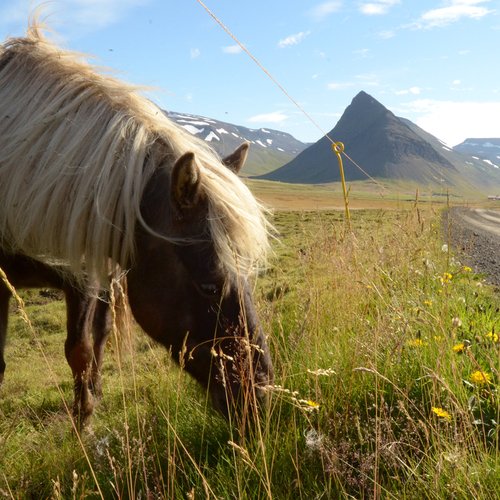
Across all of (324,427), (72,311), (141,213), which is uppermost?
(141,213)

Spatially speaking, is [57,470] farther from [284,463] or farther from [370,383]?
[370,383]

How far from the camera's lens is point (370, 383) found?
9.34 feet

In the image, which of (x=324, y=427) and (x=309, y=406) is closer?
(x=309, y=406)

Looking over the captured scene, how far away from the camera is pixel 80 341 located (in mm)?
4145

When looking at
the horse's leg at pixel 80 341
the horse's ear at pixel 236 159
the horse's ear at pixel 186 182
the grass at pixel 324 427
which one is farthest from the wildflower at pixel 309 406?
the horse's leg at pixel 80 341

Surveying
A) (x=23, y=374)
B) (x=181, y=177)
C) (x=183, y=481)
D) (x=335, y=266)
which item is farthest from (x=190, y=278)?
(x=23, y=374)

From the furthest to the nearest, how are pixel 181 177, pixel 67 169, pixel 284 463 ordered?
1. pixel 67 169
2. pixel 181 177
3. pixel 284 463

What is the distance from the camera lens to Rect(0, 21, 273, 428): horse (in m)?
2.73

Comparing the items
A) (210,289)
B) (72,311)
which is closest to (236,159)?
(210,289)

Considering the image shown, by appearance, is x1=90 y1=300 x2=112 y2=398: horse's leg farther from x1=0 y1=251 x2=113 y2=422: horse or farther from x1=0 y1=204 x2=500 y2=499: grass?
x1=0 y1=204 x2=500 y2=499: grass

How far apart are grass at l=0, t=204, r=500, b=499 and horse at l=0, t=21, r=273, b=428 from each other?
0.94 ft

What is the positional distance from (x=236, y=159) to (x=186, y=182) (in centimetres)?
96

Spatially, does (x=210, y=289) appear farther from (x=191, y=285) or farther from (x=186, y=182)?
(x=186, y=182)

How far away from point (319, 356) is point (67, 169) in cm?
204
